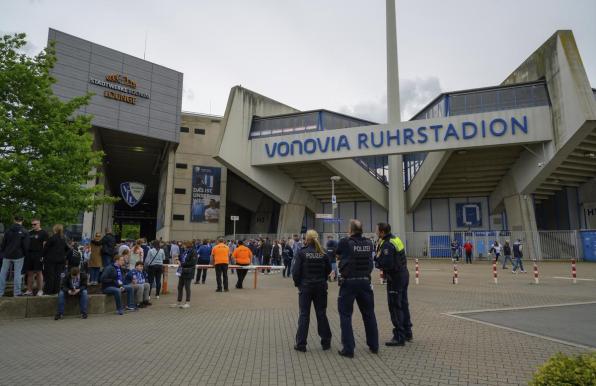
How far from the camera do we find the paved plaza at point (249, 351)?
4.75 meters

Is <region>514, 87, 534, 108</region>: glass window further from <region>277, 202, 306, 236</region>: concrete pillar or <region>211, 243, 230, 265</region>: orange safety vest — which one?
<region>211, 243, 230, 265</region>: orange safety vest

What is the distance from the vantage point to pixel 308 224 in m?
42.3

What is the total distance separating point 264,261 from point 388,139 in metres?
14.6

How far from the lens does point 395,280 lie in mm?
6488

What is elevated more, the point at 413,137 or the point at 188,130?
the point at 188,130

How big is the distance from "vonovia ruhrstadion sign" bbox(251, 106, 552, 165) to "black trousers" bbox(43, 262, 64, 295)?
2357cm

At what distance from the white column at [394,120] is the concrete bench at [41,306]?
24.7m

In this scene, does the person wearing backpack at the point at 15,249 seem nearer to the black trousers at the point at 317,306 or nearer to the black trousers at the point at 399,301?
the black trousers at the point at 317,306

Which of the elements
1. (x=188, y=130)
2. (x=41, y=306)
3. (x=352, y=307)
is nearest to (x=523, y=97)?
(x=352, y=307)

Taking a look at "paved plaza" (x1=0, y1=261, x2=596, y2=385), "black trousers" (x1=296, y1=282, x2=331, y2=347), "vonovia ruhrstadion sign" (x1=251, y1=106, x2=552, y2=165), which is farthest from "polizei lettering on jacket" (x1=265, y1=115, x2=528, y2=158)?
"black trousers" (x1=296, y1=282, x2=331, y2=347)

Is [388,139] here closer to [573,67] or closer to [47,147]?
[573,67]

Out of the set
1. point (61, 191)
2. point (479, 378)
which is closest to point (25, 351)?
point (479, 378)

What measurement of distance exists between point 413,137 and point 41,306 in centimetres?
2510

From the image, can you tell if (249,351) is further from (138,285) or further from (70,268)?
(70,268)
